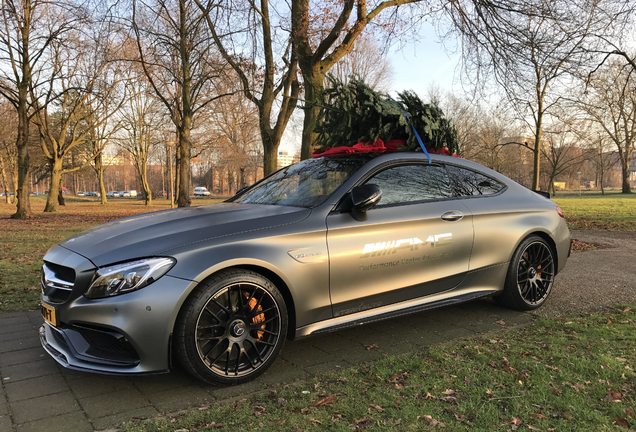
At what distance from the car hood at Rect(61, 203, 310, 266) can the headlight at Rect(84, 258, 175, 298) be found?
0.16 feet

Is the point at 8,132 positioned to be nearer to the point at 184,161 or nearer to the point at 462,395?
the point at 184,161

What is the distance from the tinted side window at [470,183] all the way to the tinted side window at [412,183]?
0.10 meters

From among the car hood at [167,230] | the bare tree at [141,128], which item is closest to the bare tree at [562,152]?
the bare tree at [141,128]

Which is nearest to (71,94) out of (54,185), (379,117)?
(54,185)

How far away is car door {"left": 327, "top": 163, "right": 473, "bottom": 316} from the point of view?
360 cm

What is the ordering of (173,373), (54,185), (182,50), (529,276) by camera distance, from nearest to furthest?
(173,373) < (529,276) < (182,50) < (54,185)

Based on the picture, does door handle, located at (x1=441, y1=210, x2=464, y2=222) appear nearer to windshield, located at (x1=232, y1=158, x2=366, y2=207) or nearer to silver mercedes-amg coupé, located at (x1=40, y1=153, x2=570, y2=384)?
silver mercedes-amg coupé, located at (x1=40, y1=153, x2=570, y2=384)

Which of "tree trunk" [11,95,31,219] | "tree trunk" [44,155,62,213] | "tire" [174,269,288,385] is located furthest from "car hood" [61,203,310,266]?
"tree trunk" [44,155,62,213]

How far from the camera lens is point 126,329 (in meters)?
2.87

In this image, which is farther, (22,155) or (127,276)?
(22,155)

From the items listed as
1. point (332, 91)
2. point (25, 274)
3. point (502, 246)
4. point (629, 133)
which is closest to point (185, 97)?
Result: point (25, 274)

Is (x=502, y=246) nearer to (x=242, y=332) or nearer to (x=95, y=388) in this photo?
(x=242, y=332)

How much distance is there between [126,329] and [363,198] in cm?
183

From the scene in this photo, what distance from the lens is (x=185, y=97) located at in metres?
18.1
